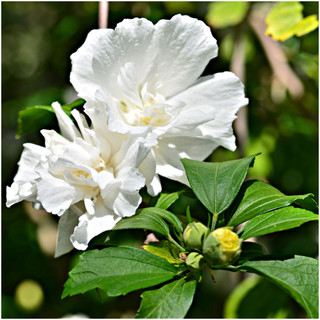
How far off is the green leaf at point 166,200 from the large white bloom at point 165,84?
3cm

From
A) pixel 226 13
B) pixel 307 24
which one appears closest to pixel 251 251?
pixel 307 24

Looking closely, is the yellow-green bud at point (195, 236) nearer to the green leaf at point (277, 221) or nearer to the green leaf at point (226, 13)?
the green leaf at point (277, 221)

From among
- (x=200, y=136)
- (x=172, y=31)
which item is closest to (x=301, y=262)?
(x=200, y=136)

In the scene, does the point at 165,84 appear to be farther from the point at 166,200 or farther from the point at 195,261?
the point at 195,261

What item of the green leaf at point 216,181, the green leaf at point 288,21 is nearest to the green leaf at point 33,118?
the green leaf at point 216,181

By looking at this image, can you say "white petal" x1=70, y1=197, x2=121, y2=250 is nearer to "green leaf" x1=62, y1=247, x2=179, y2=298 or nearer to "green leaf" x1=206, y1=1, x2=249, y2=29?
"green leaf" x1=62, y1=247, x2=179, y2=298

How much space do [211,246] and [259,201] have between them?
0.17 meters

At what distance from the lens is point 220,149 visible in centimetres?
170

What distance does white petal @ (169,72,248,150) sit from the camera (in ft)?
3.01

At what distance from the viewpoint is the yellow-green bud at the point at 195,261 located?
0.72 m

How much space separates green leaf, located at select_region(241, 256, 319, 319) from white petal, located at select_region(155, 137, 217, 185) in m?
0.25

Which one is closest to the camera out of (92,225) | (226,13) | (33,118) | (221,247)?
(221,247)

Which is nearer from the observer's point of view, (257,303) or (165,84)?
(165,84)

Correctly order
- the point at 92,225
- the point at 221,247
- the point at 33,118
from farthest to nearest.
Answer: the point at 33,118, the point at 92,225, the point at 221,247
